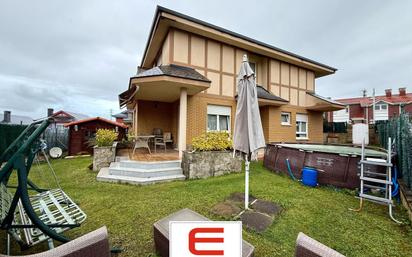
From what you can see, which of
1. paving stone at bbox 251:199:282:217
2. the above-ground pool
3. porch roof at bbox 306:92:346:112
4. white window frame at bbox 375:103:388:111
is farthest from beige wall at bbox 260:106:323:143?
white window frame at bbox 375:103:388:111

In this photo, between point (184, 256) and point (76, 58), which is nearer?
point (184, 256)

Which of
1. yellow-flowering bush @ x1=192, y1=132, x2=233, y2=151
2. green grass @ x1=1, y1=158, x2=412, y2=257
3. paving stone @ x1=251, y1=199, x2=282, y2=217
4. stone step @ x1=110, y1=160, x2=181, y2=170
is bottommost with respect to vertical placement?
green grass @ x1=1, y1=158, x2=412, y2=257

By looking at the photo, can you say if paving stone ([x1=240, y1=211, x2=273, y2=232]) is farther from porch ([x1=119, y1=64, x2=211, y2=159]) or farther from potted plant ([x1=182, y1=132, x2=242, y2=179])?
porch ([x1=119, y1=64, x2=211, y2=159])

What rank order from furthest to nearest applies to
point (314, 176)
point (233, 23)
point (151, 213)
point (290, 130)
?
point (233, 23) → point (290, 130) → point (314, 176) → point (151, 213)

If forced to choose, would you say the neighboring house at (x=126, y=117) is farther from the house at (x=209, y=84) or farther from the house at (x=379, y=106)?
the house at (x=379, y=106)

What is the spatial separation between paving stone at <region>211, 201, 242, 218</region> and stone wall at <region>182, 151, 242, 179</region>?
2423 mm

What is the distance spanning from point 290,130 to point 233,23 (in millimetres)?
11250

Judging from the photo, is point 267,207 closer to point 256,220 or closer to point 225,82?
point 256,220

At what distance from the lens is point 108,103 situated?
6084 centimetres

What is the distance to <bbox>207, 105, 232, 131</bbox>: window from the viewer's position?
1013cm

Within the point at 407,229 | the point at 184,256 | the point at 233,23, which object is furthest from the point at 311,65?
the point at 184,256

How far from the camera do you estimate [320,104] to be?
1341 cm

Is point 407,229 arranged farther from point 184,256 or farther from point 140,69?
point 140,69

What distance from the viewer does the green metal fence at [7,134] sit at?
7.83 metres
